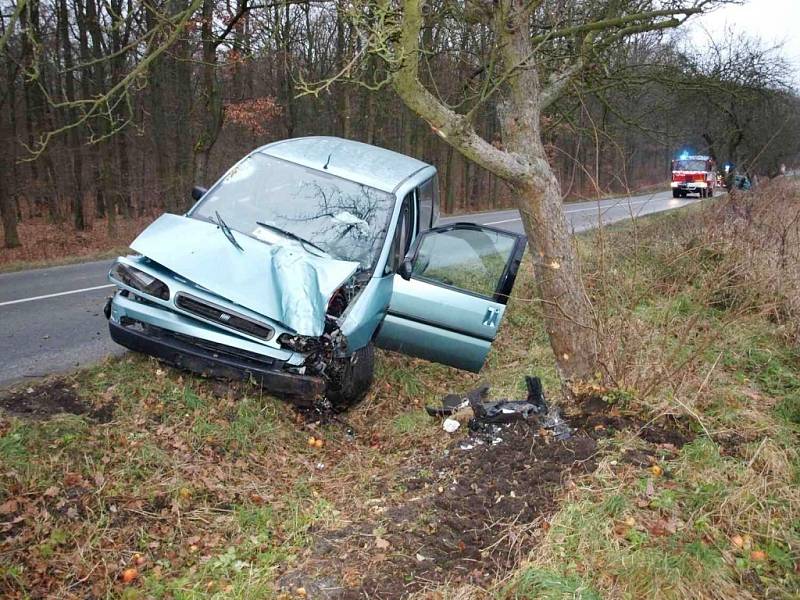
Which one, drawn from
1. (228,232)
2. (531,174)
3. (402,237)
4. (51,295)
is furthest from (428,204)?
(51,295)

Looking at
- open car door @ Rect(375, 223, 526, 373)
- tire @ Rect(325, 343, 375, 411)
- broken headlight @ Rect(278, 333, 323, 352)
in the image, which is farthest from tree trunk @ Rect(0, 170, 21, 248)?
broken headlight @ Rect(278, 333, 323, 352)

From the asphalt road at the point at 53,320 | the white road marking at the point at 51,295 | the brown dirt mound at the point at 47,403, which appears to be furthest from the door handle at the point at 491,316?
the white road marking at the point at 51,295

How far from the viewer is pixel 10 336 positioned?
6.64 meters

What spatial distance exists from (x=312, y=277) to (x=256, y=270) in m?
0.43

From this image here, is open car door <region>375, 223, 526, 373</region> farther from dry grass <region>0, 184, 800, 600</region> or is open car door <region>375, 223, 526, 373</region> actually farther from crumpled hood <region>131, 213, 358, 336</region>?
crumpled hood <region>131, 213, 358, 336</region>

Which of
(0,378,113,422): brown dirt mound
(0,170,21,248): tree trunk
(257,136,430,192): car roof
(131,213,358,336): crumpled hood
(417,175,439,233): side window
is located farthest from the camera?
(0,170,21,248): tree trunk

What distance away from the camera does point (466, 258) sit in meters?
6.11

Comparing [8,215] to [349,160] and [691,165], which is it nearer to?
[349,160]

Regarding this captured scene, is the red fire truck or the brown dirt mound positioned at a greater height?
the brown dirt mound

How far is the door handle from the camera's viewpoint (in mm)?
5871

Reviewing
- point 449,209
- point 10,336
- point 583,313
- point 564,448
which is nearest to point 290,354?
point 564,448

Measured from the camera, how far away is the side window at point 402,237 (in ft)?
19.5

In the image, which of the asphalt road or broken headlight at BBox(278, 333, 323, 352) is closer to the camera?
broken headlight at BBox(278, 333, 323, 352)

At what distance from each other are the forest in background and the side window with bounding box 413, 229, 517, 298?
1297 mm
